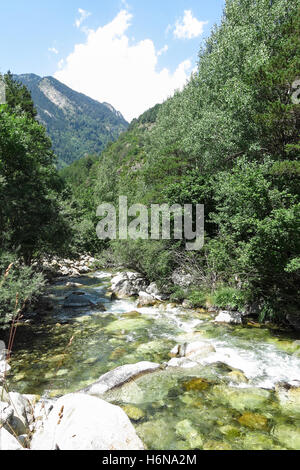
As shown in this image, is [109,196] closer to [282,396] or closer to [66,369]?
[66,369]

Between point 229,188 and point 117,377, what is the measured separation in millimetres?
8570

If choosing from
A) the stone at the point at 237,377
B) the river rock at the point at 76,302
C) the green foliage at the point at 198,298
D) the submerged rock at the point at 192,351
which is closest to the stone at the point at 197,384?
the stone at the point at 237,377

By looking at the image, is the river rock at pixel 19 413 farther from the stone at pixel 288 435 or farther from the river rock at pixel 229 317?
the river rock at pixel 229 317

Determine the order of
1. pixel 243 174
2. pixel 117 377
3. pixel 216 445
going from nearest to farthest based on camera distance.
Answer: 1. pixel 216 445
2. pixel 117 377
3. pixel 243 174

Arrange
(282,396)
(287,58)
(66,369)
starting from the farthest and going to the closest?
(287,58) < (66,369) < (282,396)

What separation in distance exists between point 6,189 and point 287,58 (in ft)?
47.8

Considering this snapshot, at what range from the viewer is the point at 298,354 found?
30.0ft

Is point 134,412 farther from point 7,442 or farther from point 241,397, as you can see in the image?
point 7,442

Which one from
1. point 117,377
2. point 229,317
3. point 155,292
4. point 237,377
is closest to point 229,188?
point 229,317

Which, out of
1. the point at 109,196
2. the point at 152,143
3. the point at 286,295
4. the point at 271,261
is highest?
the point at 152,143

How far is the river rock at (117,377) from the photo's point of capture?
277 inches

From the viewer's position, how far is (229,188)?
1196 centimetres

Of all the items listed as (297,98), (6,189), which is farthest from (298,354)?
(6,189)

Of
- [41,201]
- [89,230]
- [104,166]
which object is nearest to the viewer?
[41,201]
